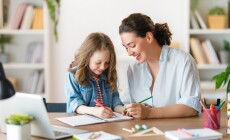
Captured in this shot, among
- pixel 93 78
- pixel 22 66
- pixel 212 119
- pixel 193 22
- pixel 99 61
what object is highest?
pixel 193 22

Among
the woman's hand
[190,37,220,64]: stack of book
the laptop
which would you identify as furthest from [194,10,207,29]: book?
the laptop

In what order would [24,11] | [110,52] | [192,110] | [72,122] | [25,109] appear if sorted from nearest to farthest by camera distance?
[25,109], [72,122], [192,110], [110,52], [24,11]

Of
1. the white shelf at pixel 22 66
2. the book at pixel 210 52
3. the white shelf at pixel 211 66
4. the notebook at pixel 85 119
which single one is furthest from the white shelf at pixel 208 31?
the notebook at pixel 85 119

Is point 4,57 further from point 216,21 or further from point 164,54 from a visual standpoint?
point 164,54

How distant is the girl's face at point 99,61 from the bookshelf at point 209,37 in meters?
2.03

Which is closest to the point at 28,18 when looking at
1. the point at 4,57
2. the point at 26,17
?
the point at 26,17

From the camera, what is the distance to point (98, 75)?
2625 millimetres

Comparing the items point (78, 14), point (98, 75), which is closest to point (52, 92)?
point (78, 14)

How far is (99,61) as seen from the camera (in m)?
2.54

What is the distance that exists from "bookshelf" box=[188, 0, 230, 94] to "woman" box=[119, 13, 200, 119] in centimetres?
180

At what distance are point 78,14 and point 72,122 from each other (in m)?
2.48

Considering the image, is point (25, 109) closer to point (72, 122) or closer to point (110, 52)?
point (72, 122)

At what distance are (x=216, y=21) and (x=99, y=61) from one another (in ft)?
7.33

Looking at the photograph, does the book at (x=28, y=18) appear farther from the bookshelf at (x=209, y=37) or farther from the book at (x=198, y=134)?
the book at (x=198, y=134)
